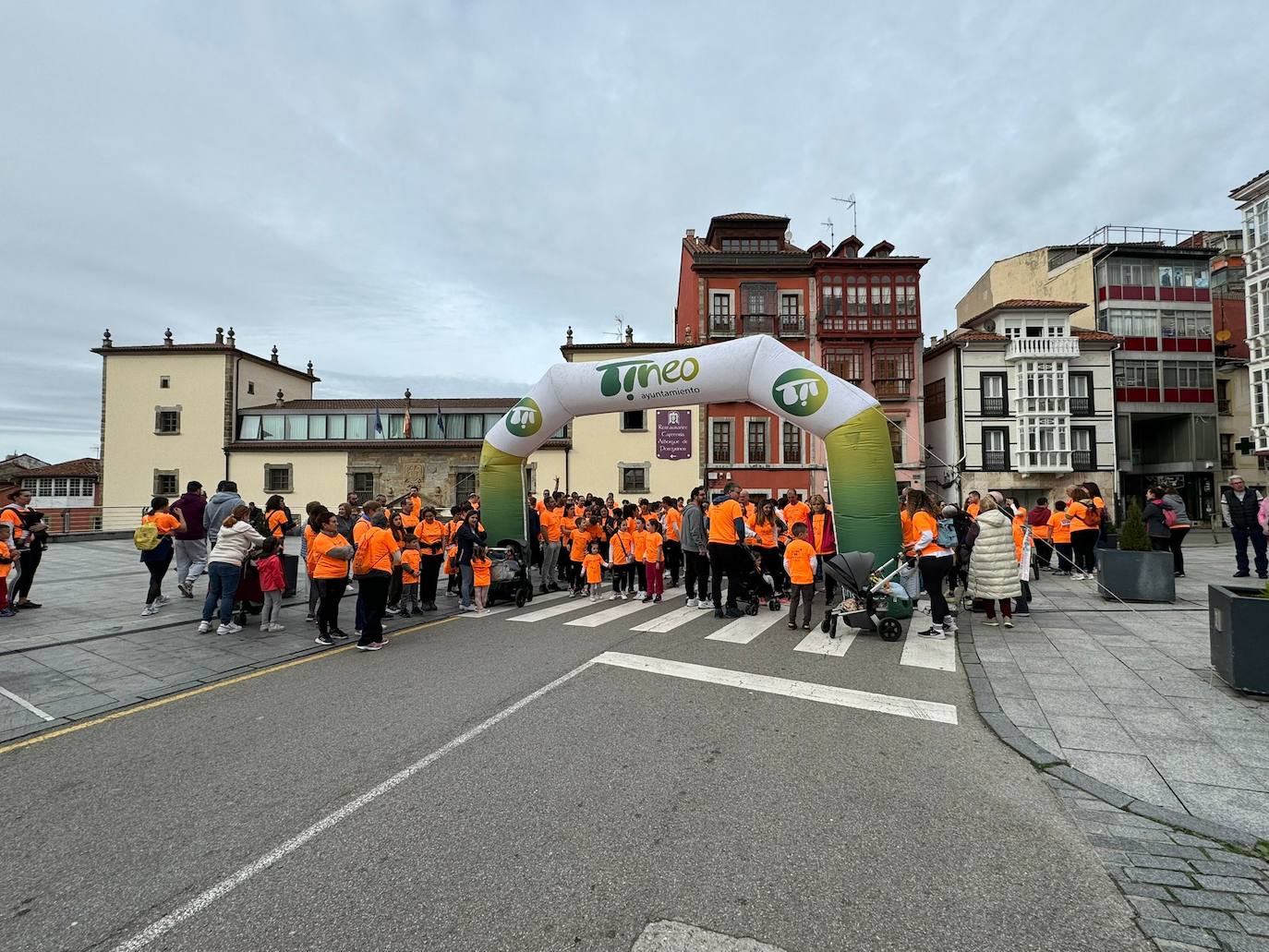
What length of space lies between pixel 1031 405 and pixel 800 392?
2836 centimetres

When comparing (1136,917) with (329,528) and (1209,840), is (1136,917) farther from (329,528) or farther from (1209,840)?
(329,528)

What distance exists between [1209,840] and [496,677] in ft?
17.9

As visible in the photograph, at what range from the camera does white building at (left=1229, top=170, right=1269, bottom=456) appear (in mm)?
26500

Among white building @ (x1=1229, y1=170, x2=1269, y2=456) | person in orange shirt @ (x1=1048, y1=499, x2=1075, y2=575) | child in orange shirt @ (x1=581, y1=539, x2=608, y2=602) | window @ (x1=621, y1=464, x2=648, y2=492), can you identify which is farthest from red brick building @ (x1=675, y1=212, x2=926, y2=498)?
child in orange shirt @ (x1=581, y1=539, x2=608, y2=602)

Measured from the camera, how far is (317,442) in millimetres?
33531

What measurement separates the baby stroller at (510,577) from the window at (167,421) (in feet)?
105

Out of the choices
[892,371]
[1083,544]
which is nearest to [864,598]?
[1083,544]

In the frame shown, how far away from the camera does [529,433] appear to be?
1341cm

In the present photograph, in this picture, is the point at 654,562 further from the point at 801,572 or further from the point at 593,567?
the point at 801,572

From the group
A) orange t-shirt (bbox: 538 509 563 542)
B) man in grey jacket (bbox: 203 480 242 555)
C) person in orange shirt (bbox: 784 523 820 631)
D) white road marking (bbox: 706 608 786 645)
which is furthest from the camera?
orange t-shirt (bbox: 538 509 563 542)

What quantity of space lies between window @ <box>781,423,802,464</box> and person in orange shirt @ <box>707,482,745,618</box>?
2321 centimetres

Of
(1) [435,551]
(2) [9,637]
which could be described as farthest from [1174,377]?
(2) [9,637]

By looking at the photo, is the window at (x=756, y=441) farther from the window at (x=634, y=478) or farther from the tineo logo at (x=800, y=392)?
the tineo logo at (x=800, y=392)

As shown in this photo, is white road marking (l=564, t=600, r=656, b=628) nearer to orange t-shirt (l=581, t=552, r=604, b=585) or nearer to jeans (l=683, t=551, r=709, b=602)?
jeans (l=683, t=551, r=709, b=602)
